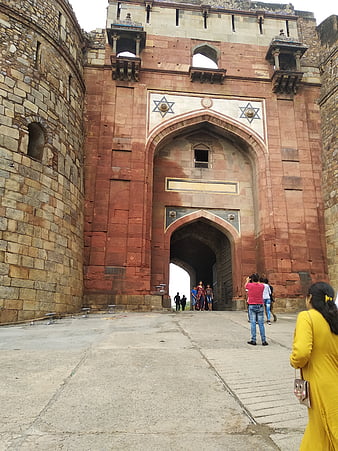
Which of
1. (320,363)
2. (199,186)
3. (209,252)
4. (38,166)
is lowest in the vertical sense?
(320,363)

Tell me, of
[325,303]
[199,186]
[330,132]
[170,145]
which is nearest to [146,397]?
[325,303]

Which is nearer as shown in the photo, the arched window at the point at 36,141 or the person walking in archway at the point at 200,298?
the arched window at the point at 36,141

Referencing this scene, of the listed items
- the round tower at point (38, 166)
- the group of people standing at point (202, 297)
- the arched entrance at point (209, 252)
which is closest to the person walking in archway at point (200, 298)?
the group of people standing at point (202, 297)

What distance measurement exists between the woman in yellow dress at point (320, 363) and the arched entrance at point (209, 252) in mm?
11542

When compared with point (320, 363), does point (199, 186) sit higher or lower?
higher

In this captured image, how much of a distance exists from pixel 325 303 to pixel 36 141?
915 centimetres

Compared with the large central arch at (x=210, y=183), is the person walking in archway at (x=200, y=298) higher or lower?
lower

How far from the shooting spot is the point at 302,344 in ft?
6.29

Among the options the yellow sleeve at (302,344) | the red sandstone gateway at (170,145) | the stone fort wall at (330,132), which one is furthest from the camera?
the stone fort wall at (330,132)

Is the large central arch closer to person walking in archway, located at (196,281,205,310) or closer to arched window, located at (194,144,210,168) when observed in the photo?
arched window, located at (194,144,210,168)

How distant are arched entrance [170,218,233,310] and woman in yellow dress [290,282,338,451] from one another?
11542 millimetres

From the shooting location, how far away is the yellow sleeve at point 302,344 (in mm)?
1904

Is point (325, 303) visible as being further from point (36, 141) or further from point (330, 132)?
point (330, 132)

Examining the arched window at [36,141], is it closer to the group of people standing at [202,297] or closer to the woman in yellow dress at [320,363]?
the group of people standing at [202,297]
